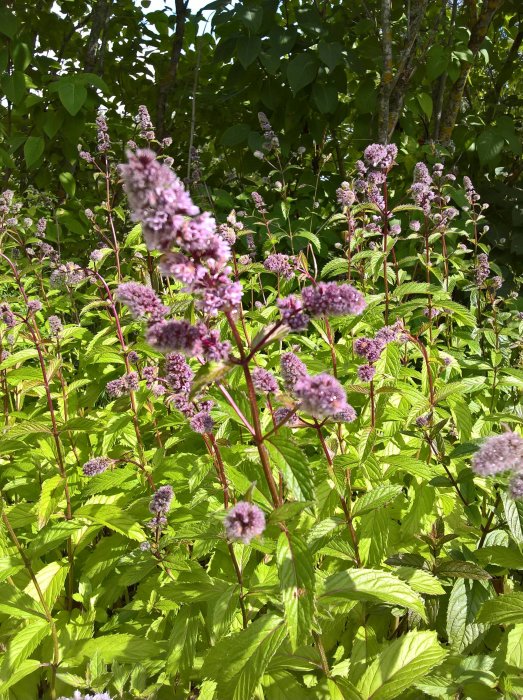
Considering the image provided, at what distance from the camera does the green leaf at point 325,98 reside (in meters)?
5.05

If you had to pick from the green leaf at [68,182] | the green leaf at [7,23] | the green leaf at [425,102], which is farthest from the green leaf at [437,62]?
the green leaf at [7,23]

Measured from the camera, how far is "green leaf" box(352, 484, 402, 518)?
72.8 inches

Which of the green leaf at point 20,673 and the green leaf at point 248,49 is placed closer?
the green leaf at point 20,673

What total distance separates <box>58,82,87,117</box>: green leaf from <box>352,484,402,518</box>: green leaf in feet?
12.2

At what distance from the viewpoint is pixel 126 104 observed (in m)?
6.48

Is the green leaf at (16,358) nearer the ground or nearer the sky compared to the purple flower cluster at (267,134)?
nearer the ground

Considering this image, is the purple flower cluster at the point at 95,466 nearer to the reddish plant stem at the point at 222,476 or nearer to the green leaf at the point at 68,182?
the reddish plant stem at the point at 222,476

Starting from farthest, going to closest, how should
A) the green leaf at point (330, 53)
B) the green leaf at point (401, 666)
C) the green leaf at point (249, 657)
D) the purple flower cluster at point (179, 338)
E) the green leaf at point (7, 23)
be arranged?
the green leaf at point (330, 53), the green leaf at point (7, 23), the green leaf at point (401, 666), the green leaf at point (249, 657), the purple flower cluster at point (179, 338)

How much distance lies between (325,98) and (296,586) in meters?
4.84

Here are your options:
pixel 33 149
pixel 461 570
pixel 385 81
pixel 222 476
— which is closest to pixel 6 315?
pixel 222 476

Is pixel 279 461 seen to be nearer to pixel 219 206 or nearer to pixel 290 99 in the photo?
pixel 219 206

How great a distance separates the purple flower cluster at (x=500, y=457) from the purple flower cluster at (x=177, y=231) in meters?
0.71

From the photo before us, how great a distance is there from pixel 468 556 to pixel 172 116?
5877mm

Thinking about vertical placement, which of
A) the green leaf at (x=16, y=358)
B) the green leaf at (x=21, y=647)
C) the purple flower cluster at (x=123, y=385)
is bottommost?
the green leaf at (x=21, y=647)
